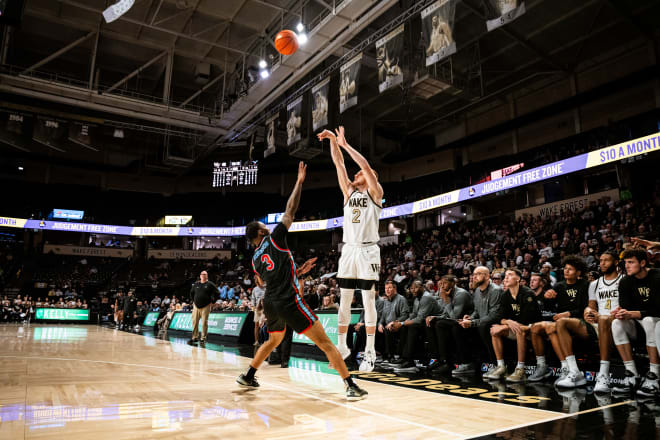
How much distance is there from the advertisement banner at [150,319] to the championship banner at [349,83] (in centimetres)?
1191

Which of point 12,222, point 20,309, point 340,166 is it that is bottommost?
point 20,309

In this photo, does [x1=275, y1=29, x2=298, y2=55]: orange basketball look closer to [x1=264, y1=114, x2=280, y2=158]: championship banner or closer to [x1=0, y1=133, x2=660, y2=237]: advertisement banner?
[x1=264, y1=114, x2=280, y2=158]: championship banner

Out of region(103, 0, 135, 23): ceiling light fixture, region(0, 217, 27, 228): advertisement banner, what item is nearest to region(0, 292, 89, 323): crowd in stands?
region(0, 217, 27, 228): advertisement banner

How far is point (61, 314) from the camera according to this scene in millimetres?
20562

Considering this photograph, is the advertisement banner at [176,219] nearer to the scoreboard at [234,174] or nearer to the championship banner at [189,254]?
the championship banner at [189,254]

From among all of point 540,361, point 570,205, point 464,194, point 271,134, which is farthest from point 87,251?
point 540,361

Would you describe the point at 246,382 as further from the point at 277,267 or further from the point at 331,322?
the point at 331,322

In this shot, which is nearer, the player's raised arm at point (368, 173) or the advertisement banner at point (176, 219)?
the player's raised arm at point (368, 173)

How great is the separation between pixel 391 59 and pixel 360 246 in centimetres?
814

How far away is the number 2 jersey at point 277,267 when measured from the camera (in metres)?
3.94

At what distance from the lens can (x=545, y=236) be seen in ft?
48.4

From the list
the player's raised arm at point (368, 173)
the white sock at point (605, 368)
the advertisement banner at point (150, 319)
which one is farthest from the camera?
the advertisement banner at point (150, 319)

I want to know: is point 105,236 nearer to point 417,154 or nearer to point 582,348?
point 417,154

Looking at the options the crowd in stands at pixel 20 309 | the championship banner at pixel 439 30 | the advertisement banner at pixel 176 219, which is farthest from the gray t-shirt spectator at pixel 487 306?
the advertisement banner at pixel 176 219
